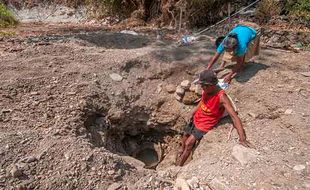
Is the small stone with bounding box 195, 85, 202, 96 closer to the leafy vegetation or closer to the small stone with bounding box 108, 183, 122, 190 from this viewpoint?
the small stone with bounding box 108, 183, 122, 190

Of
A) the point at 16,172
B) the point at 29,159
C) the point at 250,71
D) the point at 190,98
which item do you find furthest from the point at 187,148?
the point at 16,172

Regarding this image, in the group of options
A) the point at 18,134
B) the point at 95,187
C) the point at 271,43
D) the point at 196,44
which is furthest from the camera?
the point at 271,43

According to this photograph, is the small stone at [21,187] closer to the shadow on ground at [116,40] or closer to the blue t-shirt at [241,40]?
the blue t-shirt at [241,40]

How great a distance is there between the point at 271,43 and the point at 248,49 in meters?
1.60

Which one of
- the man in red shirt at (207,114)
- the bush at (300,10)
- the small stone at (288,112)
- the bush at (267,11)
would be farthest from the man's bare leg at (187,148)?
the bush at (300,10)

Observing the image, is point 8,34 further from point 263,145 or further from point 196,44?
point 263,145

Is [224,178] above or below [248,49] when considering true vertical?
below

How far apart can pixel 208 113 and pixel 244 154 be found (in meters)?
0.68

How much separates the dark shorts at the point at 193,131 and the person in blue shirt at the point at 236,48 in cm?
63

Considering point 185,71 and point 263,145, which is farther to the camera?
point 185,71

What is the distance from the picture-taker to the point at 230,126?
376cm

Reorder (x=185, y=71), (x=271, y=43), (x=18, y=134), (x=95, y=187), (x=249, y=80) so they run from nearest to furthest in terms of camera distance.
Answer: (x=95, y=187) → (x=18, y=134) → (x=249, y=80) → (x=185, y=71) → (x=271, y=43)

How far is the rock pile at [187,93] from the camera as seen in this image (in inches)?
173

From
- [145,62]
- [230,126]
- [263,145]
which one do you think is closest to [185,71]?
[145,62]
